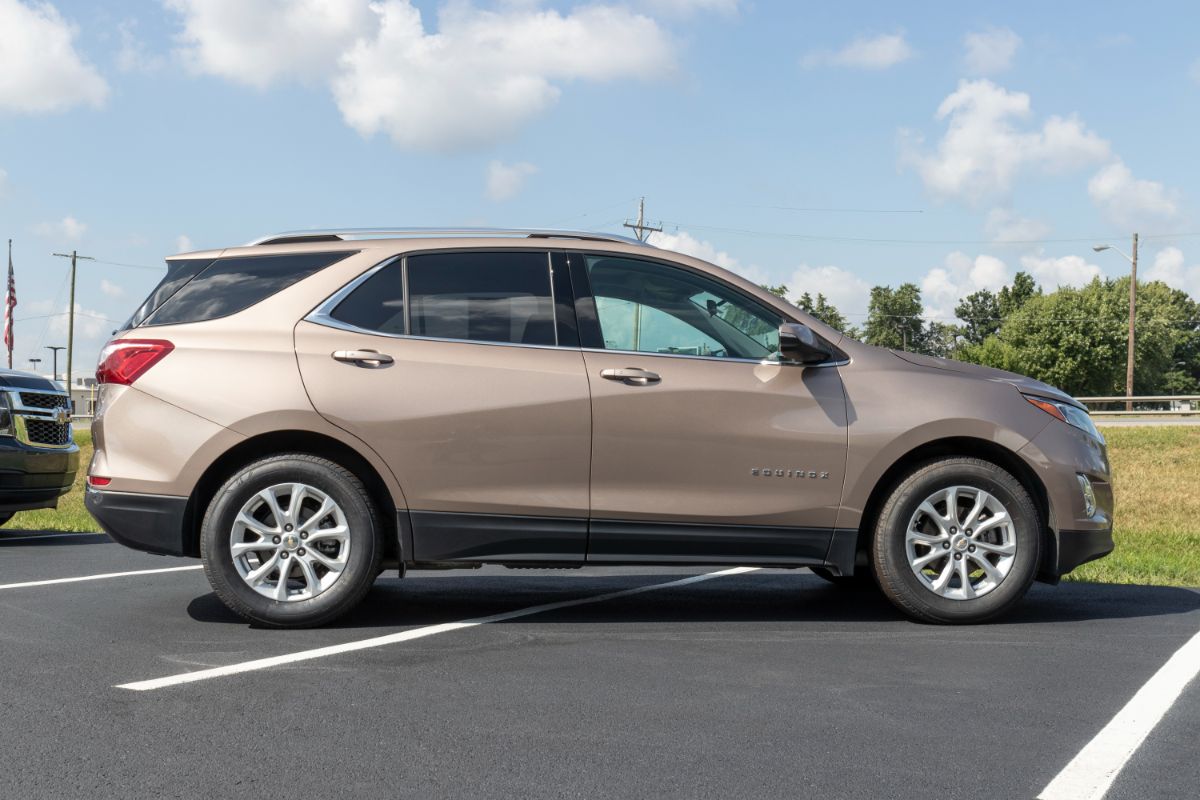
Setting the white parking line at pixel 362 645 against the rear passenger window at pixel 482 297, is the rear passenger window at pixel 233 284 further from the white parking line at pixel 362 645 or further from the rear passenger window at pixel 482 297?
the white parking line at pixel 362 645

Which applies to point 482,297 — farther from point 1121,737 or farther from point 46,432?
point 46,432

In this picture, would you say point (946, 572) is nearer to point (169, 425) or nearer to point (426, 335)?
point (426, 335)

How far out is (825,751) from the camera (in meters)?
3.65

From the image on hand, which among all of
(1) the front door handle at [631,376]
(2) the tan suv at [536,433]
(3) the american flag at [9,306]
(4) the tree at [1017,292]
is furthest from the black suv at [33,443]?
(4) the tree at [1017,292]

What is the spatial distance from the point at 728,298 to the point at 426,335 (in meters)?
1.49

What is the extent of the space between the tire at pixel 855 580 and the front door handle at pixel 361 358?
2874 millimetres

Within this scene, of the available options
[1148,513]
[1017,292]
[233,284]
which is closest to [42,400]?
[233,284]

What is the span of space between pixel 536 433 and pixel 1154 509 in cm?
1506

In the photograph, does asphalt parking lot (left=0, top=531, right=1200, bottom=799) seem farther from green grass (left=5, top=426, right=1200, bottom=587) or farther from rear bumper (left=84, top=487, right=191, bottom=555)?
green grass (left=5, top=426, right=1200, bottom=587)

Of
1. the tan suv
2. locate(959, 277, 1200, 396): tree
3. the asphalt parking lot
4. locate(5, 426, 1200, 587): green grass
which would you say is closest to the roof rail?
the tan suv

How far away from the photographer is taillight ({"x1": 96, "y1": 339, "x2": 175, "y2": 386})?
5.52m

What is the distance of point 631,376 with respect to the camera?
5.53 metres

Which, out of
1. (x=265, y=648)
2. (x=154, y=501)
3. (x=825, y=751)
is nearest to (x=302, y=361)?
(x=154, y=501)

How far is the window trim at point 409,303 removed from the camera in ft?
18.3
